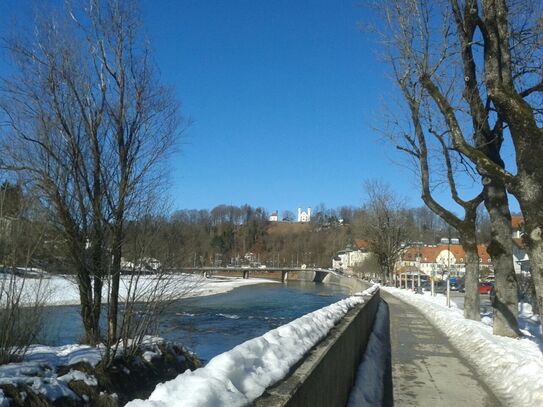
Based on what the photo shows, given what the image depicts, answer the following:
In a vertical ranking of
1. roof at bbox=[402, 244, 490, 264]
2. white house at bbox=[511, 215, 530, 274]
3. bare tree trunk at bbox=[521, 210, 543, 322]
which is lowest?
bare tree trunk at bbox=[521, 210, 543, 322]

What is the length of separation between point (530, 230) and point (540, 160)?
1008 millimetres

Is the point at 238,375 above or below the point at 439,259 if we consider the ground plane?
below

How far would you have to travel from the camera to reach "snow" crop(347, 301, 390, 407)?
8.06 m

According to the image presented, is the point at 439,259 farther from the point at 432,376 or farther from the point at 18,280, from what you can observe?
the point at 18,280

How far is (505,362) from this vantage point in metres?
10.1

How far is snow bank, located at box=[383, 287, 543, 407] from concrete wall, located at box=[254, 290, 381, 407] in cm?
250

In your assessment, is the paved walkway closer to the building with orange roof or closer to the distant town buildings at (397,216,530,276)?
the distant town buildings at (397,216,530,276)

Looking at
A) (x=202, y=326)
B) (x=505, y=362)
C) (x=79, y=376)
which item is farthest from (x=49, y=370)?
(x=202, y=326)

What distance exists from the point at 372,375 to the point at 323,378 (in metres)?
5.06

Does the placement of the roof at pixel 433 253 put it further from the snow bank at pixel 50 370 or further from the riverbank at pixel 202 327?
the snow bank at pixel 50 370

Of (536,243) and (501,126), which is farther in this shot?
(501,126)

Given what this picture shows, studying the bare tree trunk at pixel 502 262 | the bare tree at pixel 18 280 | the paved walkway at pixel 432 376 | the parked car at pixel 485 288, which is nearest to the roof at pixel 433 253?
the parked car at pixel 485 288

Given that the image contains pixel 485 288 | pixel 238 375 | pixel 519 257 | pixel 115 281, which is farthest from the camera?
pixel 519 257

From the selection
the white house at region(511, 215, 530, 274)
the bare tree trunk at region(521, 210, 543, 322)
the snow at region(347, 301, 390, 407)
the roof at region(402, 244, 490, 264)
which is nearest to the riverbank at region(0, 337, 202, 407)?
the snow at region(347, 301, 390, 407)
